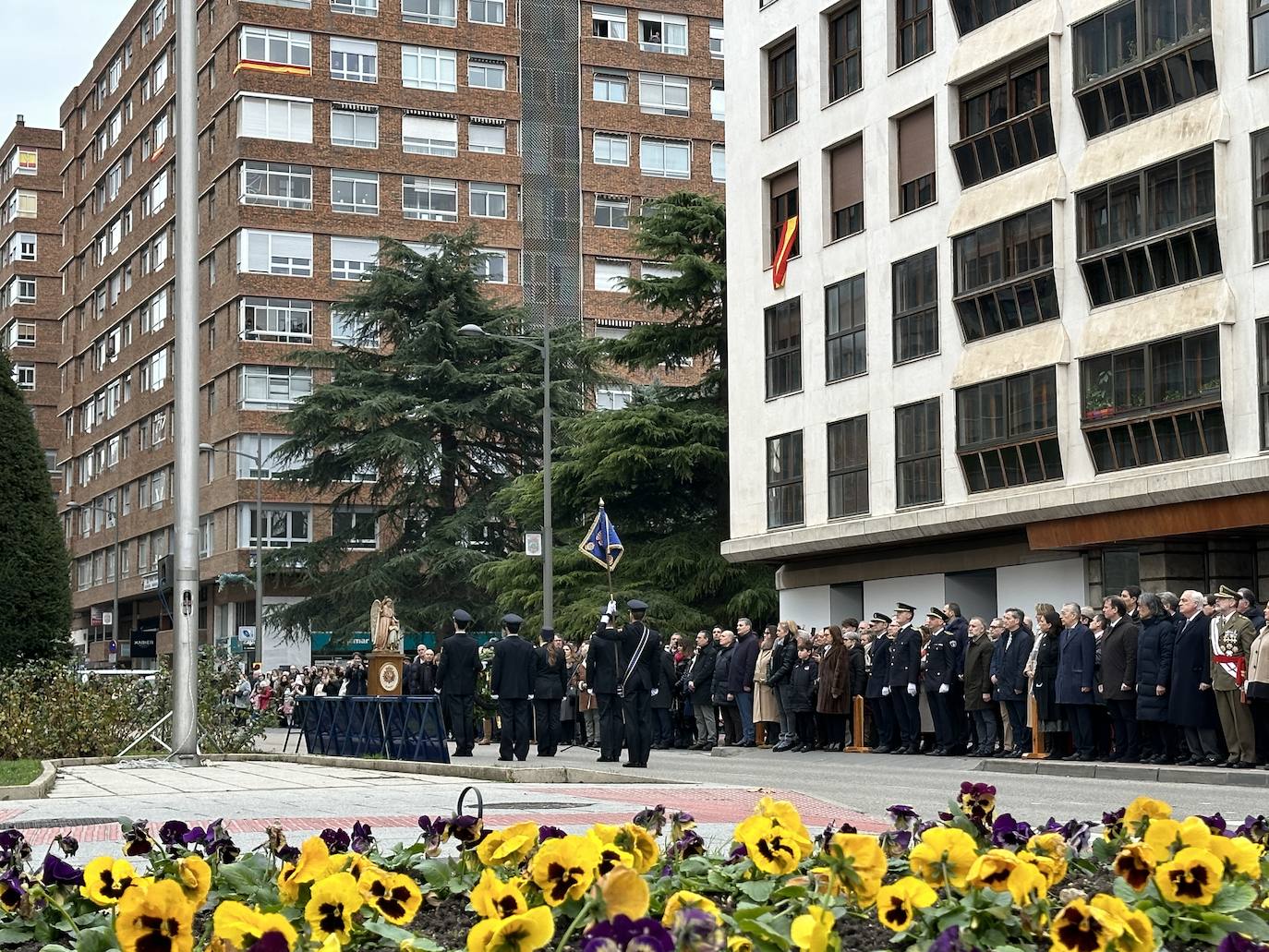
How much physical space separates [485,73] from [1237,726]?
61.2 meters

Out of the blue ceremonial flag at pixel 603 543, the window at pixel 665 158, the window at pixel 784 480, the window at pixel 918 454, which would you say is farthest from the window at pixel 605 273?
the window at pixel 918 454

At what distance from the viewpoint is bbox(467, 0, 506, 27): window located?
7738cm

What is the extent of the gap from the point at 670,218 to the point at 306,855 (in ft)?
130

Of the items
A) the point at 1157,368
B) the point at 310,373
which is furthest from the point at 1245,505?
the point at 310,373

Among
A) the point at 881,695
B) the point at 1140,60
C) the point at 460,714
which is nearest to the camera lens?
the point at 460,714

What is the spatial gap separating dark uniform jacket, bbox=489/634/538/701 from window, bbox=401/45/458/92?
55.0 meters

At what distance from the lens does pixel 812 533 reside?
3825cm

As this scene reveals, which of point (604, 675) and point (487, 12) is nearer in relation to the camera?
point (604, 675)

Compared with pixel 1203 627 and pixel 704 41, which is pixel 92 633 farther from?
pixel 1203 627

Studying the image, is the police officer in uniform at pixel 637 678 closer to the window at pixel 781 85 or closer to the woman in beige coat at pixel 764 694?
the woman in beige coat at pixel 764 694

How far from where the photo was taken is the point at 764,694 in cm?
2934

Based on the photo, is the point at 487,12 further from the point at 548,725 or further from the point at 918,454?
the point at 548,725

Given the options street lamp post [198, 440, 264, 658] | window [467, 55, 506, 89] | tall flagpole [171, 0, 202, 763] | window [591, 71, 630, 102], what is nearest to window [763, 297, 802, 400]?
tall flagpole [171, 0, 202, 763]

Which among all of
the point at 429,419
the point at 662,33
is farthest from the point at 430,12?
the point at 429,419
